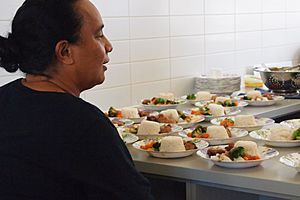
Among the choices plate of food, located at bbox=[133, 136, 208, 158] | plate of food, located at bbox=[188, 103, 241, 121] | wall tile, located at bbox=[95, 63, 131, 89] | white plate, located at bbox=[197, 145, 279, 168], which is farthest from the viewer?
wall tile, located at bbox=[95, 63, 131, 89]

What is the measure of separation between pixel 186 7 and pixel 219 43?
43 cm

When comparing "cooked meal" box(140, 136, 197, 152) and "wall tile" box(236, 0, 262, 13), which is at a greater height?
"wall tile" box(236, 0, 262, 13)

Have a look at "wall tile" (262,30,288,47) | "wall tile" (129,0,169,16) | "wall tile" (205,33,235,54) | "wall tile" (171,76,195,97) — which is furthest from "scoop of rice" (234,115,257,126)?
"wall tile" (262,30,288,47)

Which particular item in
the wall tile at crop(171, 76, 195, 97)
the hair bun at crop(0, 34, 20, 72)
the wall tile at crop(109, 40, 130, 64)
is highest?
the hair bun at crop(0, 34, 20, 72)

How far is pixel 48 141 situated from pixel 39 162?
48 millimetres

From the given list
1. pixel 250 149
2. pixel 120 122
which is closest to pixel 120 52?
pixel 120 122

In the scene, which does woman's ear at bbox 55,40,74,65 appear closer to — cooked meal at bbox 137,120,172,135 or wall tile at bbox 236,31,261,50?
cooked meal at bbox 137,120,172,135

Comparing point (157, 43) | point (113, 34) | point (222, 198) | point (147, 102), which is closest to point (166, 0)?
point (157, 43)

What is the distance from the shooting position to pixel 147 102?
2.72 meters

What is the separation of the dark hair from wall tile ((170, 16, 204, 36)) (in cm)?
218

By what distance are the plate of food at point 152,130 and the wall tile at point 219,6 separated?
173cm

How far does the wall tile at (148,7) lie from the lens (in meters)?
3.15

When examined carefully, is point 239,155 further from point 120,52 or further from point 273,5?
point 273,5

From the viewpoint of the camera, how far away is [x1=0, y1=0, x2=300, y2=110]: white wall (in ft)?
10.0
